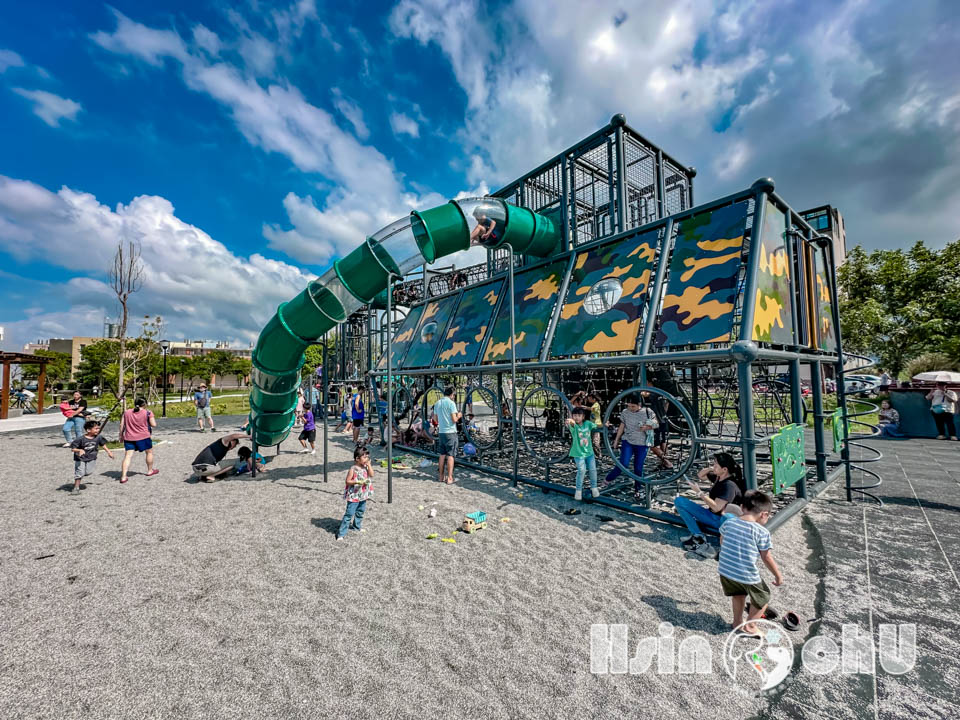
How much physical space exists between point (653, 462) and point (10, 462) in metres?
16.7

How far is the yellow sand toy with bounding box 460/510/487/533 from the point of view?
5.77 m

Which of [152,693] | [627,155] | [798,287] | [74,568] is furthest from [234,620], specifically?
[627,155]

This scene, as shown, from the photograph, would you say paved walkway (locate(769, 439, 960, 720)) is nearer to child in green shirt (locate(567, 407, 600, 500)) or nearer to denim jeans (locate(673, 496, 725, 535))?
denim jeans (locate(673, 496, 725, 535))

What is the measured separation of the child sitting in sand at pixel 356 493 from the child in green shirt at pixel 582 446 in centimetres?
336

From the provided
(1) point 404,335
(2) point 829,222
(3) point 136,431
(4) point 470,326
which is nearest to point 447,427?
(4) point 470,326

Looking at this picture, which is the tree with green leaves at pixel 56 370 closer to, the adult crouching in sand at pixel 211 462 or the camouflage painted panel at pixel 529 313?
the adult crouching in sand at pixel 211 462

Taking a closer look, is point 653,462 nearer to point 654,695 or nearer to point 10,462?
point 654,695

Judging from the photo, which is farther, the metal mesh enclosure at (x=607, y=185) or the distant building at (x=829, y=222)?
the distant building at (x=829, y=222)

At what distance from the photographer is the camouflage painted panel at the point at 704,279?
5.75 m

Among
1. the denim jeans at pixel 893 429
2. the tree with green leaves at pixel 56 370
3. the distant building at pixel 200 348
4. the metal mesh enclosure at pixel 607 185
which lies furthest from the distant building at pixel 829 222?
the distant building at pixel 200 348

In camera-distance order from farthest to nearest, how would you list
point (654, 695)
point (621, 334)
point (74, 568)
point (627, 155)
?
point (627, 155)
point (621, 334)
point (74, 568)
point (654, 695)

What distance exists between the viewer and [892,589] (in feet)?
13.7

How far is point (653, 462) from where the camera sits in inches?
398

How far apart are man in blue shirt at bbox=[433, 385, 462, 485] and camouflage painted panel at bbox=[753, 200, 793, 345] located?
545cm
